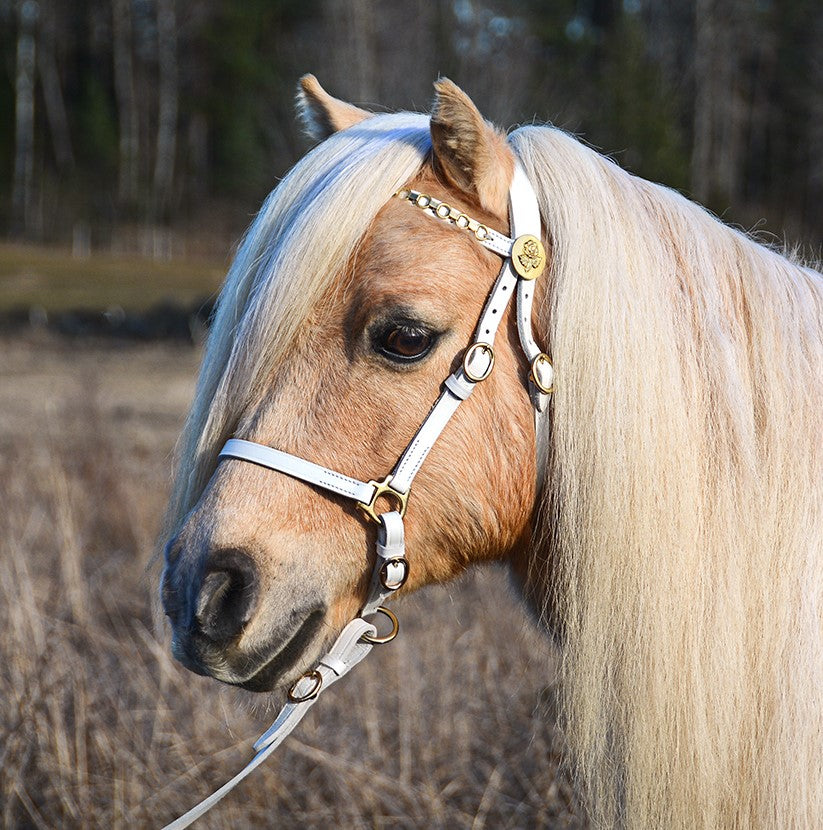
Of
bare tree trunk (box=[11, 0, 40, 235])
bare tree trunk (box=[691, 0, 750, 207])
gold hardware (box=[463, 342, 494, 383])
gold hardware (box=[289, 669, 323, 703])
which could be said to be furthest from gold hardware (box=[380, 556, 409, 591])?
bare tree trunk (box=[691, 0, 750, 207])

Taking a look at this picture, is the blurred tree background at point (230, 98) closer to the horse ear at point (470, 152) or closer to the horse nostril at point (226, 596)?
the horse ear at point (470, 152)

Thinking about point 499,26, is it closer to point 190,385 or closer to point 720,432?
point 190,385

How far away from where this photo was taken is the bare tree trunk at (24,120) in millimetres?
24562

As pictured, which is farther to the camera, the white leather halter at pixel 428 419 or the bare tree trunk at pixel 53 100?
the bare tree trunk at pixel 53 100

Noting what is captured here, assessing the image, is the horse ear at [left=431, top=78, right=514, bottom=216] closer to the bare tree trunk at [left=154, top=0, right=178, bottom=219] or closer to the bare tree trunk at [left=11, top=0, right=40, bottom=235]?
the bare tree trunk at [left=11, top=0, right=40, bottom=235]

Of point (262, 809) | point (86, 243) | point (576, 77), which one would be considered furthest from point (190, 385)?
point (86, 243)

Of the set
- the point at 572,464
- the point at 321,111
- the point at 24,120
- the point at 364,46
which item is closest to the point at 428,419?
the point at 572,464

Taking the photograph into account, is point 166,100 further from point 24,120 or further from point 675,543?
point 675,543

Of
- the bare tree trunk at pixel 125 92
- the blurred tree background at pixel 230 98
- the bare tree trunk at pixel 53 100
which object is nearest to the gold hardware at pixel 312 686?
the blurred tree background at pixel 230 98

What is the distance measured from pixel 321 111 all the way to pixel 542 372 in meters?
0.88

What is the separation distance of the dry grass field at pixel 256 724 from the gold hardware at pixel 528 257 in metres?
0.60

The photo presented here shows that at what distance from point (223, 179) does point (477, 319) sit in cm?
2798

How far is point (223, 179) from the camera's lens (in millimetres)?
28109

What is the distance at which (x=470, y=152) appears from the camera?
1.72 metres
